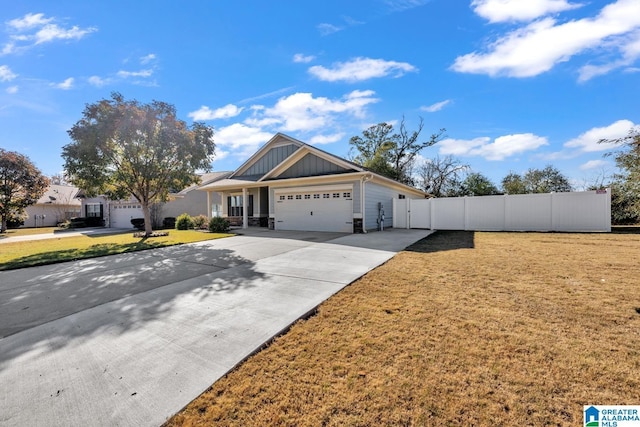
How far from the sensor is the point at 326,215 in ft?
46.8

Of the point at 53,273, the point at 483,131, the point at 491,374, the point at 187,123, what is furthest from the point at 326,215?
the point at 483,131

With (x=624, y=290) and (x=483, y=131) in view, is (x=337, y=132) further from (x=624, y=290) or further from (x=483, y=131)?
(x=624, y=290)

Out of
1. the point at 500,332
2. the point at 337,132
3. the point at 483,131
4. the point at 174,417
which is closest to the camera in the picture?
the point at 174,417

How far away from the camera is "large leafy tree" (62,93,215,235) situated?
11547 millimetres

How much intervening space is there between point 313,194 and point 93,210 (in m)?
26.0

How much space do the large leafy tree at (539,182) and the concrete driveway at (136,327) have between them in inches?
1117

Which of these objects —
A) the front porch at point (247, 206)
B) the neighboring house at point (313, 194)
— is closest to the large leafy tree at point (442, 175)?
the neighboring house at point (313, 194)

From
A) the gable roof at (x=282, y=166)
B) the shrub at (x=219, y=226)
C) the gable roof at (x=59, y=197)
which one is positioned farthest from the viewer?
the gable roof at (x=59, y=197)

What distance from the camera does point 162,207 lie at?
842 inches

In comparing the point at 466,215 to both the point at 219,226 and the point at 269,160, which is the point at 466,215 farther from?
the point at 219,226

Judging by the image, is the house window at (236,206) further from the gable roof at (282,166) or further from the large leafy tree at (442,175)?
the large leafy tree at (442,175)

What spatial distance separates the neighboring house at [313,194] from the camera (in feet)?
44.0

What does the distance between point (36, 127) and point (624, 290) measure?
24472 millimetres

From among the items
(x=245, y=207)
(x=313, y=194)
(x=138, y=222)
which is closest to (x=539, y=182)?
(x=313, y=194)
